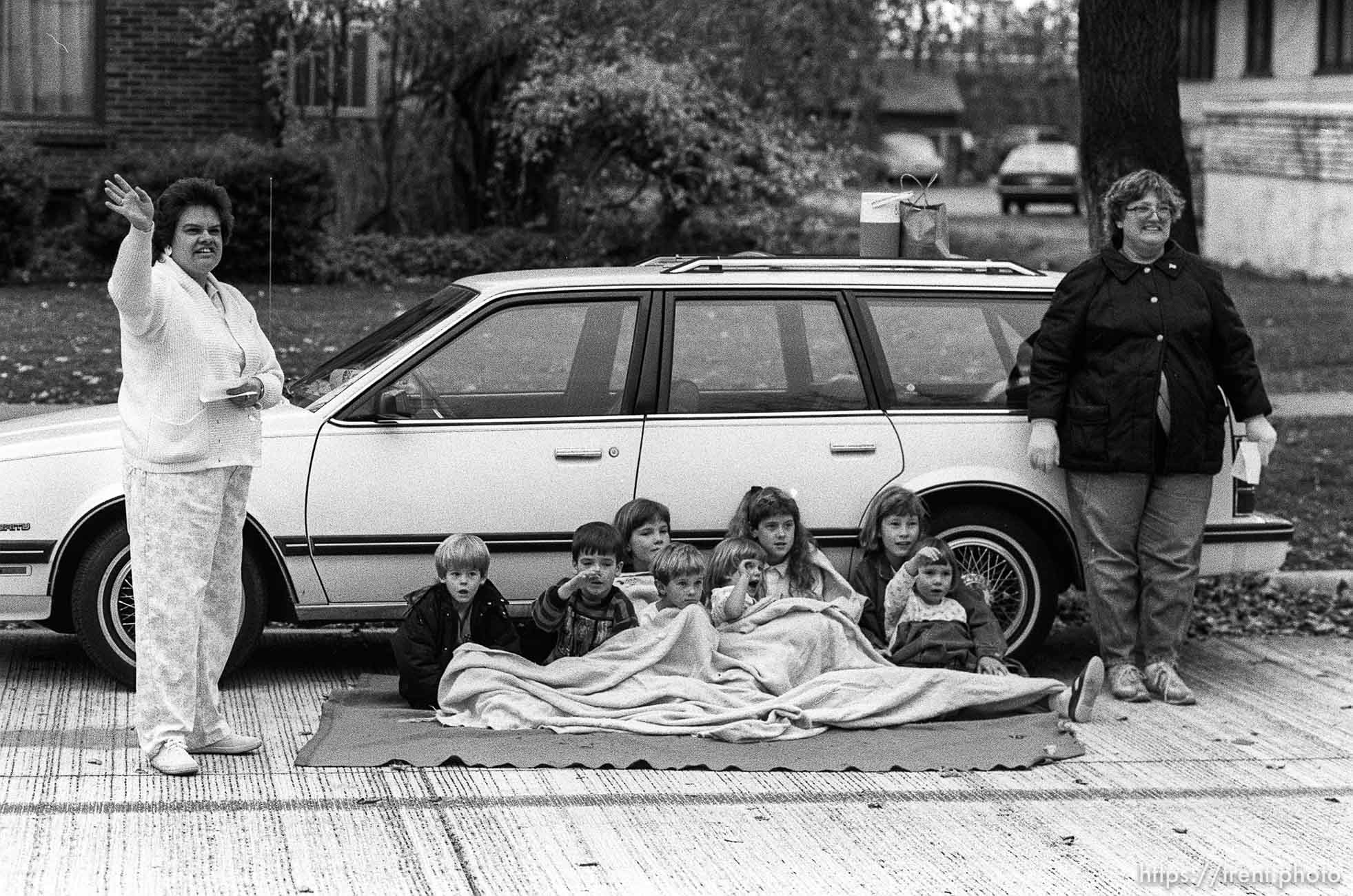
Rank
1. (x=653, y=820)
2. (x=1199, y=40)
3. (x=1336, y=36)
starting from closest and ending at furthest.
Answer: (x=653, y=820) < (x=1336, y=36) < (x=1199, y=40)


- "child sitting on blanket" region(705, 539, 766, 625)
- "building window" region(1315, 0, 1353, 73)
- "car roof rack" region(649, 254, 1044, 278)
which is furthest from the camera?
"building window" region(1315, 0, 1353, 73)

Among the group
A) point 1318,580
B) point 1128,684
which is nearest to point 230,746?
point 1128,684

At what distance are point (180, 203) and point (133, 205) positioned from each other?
40 centimetres

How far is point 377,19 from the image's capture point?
59.0ft

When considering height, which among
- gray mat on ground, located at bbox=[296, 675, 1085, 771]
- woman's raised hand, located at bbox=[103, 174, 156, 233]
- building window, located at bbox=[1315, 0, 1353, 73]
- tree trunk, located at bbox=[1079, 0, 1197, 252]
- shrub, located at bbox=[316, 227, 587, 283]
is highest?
building window, located at bbox=[1315, 0, 1353, 73]

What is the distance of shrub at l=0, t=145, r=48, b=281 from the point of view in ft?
51.4

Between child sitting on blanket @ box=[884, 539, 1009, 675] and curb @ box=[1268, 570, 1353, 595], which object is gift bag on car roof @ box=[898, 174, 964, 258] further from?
curb @ box=[1268, 570, 1353, 595]

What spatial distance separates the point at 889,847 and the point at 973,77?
6805 cm

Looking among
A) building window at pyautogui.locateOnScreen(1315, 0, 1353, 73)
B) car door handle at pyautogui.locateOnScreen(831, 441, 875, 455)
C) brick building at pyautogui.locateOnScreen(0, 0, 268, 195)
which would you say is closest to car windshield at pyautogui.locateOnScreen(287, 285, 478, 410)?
car door handle at pyautogui.locateOnScreen(831, 441, 875, 455)

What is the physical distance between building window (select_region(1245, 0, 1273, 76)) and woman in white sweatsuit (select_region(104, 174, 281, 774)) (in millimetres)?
30412

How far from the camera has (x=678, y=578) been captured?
22.4 ft

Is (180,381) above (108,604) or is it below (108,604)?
above

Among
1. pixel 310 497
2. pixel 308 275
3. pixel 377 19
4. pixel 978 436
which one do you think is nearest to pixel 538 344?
pixel 310 497

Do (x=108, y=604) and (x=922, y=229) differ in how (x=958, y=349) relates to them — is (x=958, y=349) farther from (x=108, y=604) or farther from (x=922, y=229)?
(x=108, y=604)
